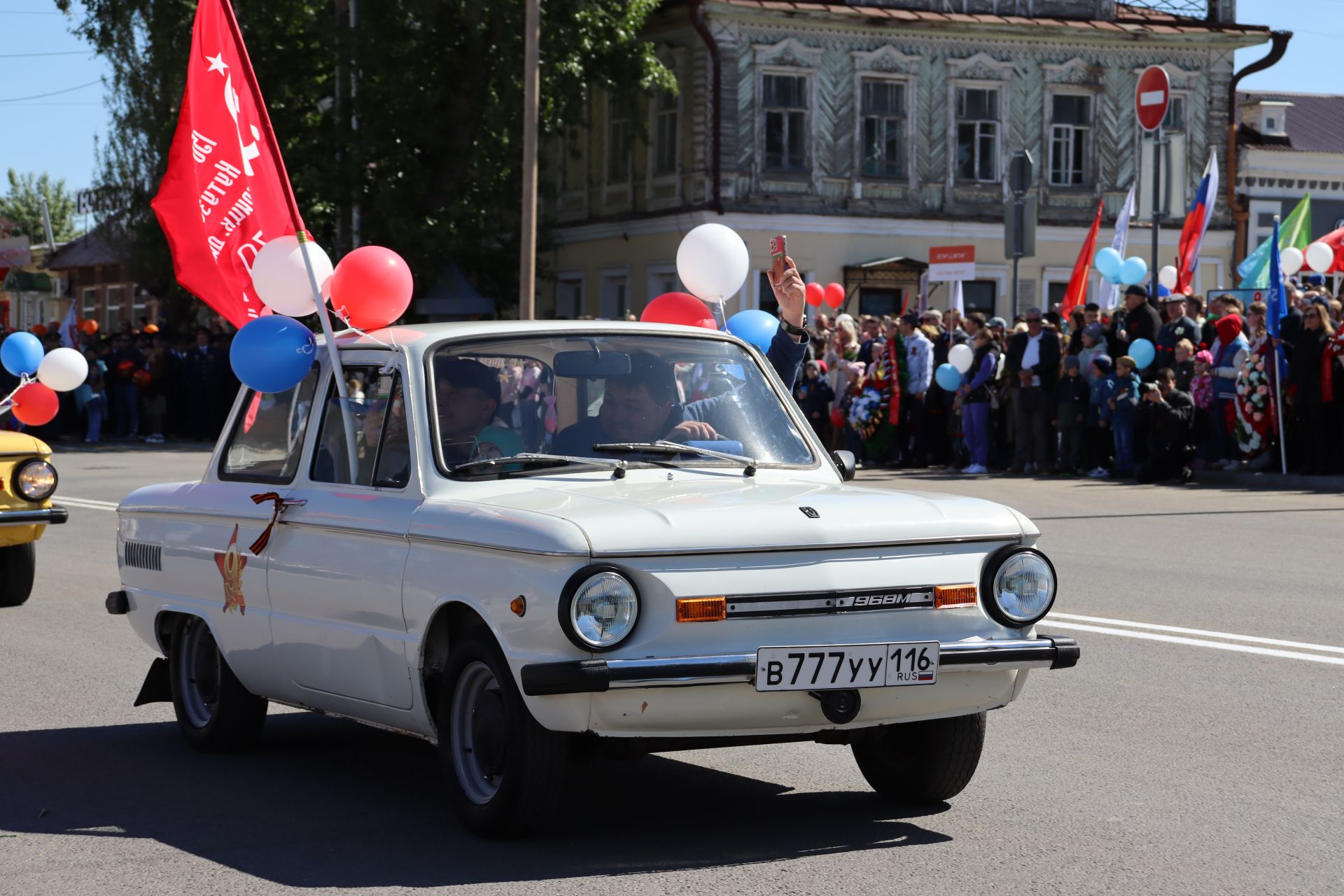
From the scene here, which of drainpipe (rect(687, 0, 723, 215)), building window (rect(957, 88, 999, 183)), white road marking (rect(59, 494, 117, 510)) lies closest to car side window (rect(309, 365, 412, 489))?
white road marking (rect(59, 494, 117, 510))

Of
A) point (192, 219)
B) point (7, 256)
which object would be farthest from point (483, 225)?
point (192, 219)

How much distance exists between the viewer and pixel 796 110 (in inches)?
1690

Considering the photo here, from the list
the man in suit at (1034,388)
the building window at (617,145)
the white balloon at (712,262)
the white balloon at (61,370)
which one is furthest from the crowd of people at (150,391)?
the white balloon at (712,262)

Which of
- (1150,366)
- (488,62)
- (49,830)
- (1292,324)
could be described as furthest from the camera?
(488,62)

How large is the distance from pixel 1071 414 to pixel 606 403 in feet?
56.8

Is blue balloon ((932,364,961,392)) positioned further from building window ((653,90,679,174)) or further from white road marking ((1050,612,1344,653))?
building window ((653,90,679,174))

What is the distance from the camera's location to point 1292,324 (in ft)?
70.5

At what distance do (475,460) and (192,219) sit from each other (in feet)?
9.44

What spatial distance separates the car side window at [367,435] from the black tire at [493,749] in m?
0.87

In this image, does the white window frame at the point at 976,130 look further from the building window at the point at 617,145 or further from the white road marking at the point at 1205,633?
the white road marking at the point at 1205,633

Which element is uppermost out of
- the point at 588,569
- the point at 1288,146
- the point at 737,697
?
the point at 1288,146

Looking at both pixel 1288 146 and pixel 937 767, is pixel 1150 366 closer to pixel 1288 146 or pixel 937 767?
pixel 937 767

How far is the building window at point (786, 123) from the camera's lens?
42.8 m

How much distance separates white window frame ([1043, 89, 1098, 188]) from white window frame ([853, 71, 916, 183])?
3210 mm
